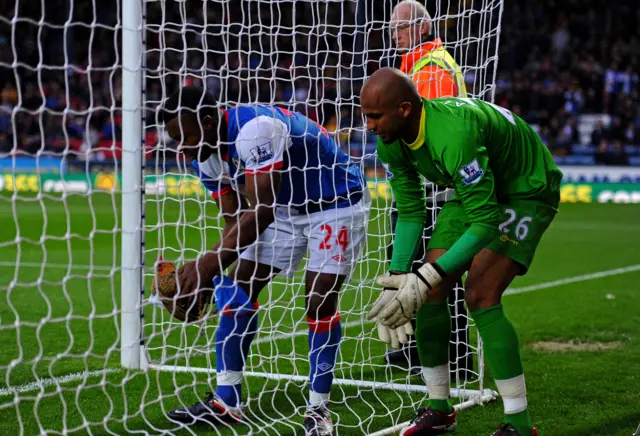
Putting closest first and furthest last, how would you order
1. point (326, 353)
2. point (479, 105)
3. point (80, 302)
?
point (479, 105)
point (326, 353)
point (80, 302)

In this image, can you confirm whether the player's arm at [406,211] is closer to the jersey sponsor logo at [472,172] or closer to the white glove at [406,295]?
the white glove at [406,295]

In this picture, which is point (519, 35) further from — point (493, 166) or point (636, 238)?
point (493, 166)

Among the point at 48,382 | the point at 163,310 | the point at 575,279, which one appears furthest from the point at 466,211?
the point at 575,279

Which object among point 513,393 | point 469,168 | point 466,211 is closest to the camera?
point 469,168

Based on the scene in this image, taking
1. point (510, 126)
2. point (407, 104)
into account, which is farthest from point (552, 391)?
point (407, 104)

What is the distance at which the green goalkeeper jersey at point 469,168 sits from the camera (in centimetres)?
355

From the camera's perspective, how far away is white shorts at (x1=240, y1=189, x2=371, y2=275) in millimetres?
4281

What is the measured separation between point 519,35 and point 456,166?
21.8m

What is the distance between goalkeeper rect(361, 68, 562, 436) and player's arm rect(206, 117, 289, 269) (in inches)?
19.0

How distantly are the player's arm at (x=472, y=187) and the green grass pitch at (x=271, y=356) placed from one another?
1090 mm

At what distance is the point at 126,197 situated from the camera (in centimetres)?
515

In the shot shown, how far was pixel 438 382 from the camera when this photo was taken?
4.18 m

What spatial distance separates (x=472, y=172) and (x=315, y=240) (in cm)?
105

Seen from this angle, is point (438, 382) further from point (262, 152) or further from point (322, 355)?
point (262, 152)
